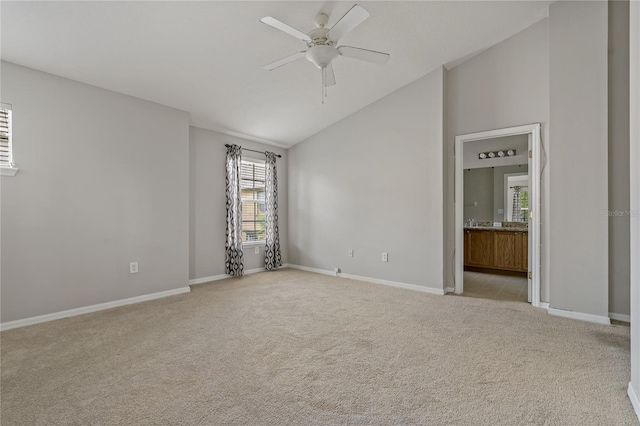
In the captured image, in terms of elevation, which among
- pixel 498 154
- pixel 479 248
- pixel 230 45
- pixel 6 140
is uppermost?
pixel 230 45

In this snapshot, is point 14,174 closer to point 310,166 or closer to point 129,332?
point 129,332

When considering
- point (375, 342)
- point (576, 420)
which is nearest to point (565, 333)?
point (576, 420)

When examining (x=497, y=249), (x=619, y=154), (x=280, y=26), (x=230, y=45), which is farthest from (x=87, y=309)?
(x=497, y=249)

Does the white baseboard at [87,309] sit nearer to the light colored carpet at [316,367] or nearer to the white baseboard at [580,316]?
the light colored carpet at [316,367]

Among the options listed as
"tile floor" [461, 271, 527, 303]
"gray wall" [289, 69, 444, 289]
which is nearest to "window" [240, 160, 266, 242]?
"gray wall" [289, 69, 444, 289]

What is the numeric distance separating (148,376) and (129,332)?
991 millimetres

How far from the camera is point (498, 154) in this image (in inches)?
230

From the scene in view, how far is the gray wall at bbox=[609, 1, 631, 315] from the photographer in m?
3.15

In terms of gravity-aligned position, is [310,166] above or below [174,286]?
above

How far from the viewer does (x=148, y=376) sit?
2.10 m

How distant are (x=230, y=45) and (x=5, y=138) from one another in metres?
2.42

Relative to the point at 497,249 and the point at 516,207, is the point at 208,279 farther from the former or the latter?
the point at 516,207

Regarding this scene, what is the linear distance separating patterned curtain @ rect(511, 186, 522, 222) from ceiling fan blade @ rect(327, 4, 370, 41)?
213 inches

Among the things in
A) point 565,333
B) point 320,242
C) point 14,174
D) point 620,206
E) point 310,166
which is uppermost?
point 310,166
